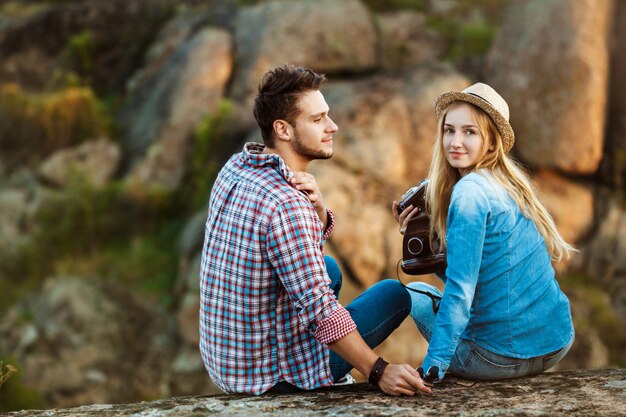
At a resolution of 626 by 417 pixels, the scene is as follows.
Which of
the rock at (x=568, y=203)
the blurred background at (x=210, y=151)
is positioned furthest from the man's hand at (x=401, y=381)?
the rock at (x=568, y=203)

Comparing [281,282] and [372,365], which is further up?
[281,282]

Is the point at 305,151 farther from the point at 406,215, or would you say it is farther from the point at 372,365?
the point at 372,365

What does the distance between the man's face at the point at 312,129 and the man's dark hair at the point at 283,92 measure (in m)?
0.03

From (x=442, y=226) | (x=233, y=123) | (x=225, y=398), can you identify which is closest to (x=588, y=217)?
(x=233, y=123)

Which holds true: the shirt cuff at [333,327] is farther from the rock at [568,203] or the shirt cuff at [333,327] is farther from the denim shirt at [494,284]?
the rock at [568,203]

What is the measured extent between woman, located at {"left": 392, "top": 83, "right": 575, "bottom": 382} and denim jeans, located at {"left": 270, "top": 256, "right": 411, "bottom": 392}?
6.9 inches

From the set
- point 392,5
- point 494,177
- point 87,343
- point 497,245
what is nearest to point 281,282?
point 497,245

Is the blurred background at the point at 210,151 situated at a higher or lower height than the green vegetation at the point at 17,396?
higher

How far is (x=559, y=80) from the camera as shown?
34.7ft

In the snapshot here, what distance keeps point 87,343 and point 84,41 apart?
5236 millimetres

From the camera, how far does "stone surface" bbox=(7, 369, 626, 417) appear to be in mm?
3346

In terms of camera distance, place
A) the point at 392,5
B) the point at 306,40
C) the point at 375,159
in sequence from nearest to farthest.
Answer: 1. the point at 375,159
2. the point at 306,40
3. the point at 392,5

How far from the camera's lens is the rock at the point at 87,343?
404 inches

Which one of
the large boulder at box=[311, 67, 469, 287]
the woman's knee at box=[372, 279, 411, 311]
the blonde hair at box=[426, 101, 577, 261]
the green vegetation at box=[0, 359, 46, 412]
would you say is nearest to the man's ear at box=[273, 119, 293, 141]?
the blonde hair at box=[426, 101, 577, 261]
